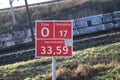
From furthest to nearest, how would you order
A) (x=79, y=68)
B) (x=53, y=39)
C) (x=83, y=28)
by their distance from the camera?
(x=83, y=28) < (x=79, y=68) < (x=53, y=39)

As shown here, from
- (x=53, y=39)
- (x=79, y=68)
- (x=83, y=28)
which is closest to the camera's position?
(x=53, y=39)

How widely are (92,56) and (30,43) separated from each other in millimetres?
21687

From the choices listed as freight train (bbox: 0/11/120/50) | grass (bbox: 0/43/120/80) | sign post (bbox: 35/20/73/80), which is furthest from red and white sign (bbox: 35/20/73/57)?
freight train (bbox: 0/11/120/50)

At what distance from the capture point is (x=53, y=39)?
8.05 m

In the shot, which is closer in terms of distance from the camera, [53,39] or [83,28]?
[53,39]

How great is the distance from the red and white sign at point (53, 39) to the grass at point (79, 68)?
190 inches

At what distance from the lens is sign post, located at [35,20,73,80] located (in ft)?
26.4

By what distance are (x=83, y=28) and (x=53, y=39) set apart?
31590 mm

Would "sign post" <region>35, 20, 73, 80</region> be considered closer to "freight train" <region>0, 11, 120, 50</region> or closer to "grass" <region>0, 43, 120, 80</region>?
"grass" <region>0, 43, 120, 80</region>

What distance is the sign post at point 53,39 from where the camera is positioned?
8.05m

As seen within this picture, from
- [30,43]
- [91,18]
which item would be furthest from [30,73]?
[91,18]

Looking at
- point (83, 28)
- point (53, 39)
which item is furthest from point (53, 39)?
point (83, 28)

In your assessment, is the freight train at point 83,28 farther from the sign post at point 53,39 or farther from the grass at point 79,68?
the sign post at point 53,39

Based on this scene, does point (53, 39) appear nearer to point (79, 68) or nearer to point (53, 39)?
point (53, 39)
